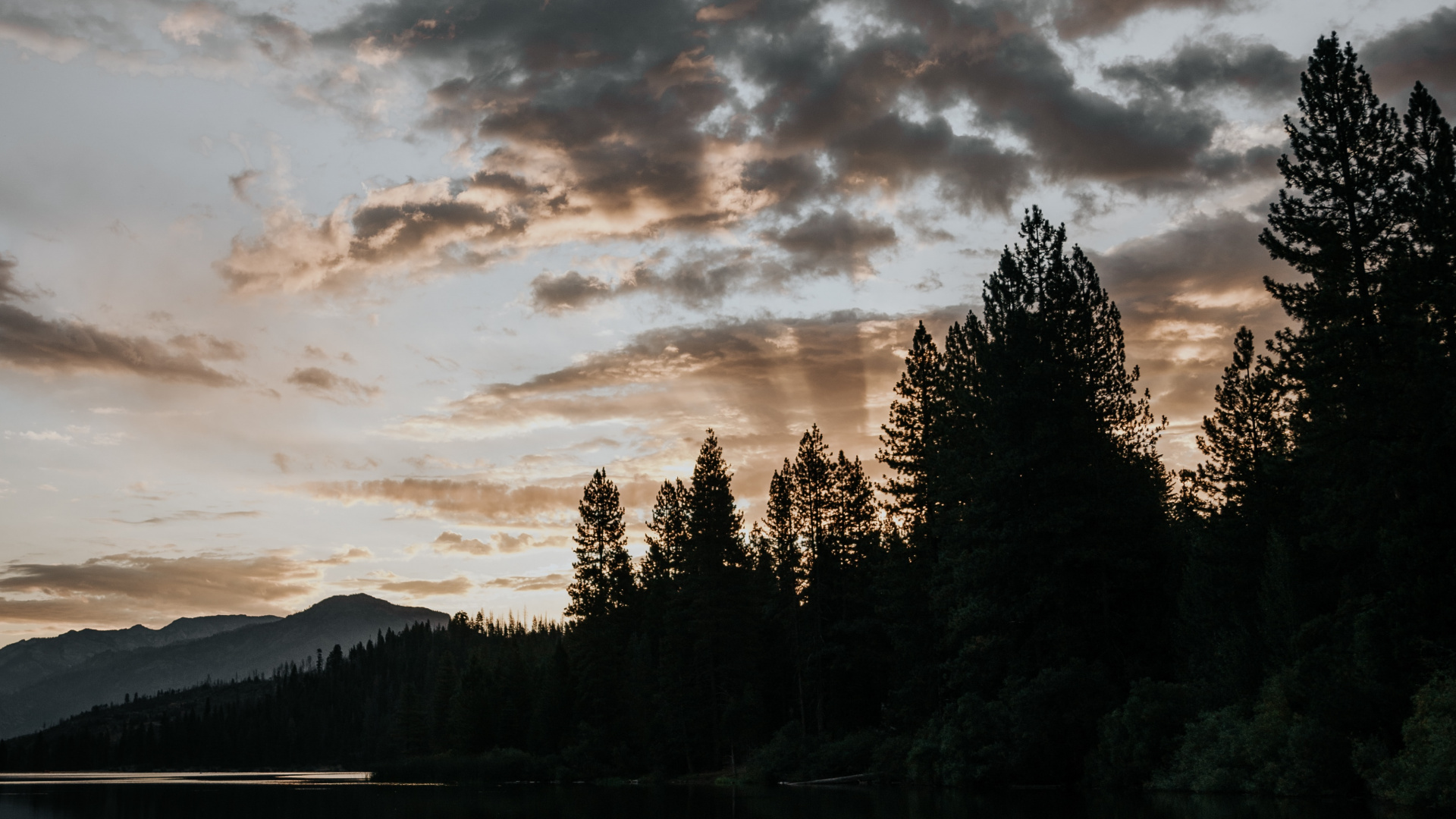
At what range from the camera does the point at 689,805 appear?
3612 cm

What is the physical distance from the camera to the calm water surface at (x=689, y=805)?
2544 centimetres

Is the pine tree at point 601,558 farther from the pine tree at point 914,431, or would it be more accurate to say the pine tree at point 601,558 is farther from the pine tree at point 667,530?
the pine tree at point 914,431

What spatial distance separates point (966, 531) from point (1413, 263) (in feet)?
61.1

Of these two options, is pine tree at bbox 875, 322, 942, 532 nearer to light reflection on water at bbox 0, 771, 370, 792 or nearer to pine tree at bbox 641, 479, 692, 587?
pine tree at bbox 641, 479, 692, 587

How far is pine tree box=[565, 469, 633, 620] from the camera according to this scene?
8512 centimetres

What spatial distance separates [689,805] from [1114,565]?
18.7 m

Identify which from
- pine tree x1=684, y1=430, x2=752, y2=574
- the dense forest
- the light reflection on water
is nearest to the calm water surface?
the dense forest

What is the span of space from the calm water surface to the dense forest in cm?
244

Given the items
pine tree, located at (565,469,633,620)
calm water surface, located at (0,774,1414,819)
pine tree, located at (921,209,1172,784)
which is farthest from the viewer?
pine tree, located at (565,469,633,620)

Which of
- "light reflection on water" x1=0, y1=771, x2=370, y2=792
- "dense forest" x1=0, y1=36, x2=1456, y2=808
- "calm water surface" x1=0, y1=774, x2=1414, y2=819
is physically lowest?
"light reflection on water" x1=0, y1=771, x2=370, y2=792

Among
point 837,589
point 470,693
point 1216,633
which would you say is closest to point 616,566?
point 470,693

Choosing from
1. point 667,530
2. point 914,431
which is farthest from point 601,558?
point 914,431

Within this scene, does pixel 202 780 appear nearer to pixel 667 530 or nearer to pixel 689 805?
pixel 667 530

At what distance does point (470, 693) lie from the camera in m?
90.9
